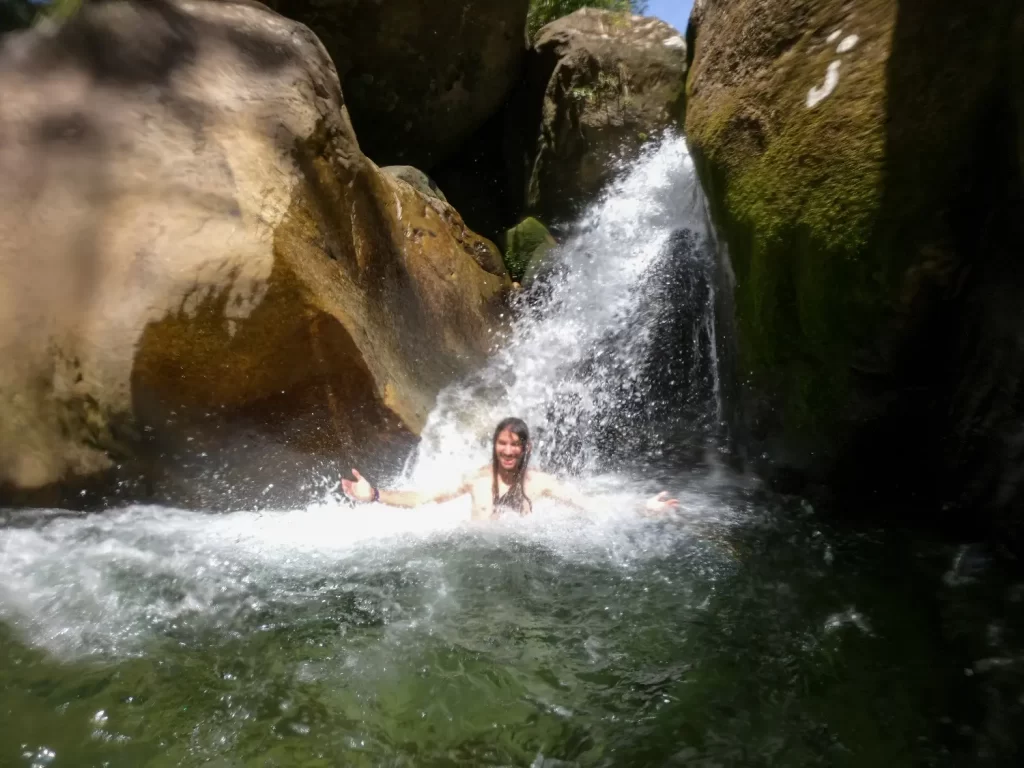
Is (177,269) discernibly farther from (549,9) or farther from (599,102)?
(549,9)

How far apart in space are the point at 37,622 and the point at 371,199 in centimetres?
310

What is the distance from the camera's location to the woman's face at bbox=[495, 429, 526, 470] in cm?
420

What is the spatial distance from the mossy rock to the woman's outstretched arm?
323 cm

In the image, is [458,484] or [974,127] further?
[458,484]

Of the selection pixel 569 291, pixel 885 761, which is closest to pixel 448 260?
pixel 569 291

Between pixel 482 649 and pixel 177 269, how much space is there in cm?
222

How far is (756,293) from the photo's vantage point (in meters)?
4.14

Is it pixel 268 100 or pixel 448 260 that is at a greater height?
pixel 268 100

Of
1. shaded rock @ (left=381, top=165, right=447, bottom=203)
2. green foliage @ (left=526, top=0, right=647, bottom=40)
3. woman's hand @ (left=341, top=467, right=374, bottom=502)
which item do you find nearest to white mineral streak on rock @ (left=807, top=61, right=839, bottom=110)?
woman's hand @ (left=341, top=467, right=374, bottom=502)

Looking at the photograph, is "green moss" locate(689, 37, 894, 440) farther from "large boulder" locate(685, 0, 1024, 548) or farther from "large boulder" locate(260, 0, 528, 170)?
"large boulder" locate(260, 0, 528, 170)

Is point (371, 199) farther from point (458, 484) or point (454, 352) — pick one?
point (458, 484)

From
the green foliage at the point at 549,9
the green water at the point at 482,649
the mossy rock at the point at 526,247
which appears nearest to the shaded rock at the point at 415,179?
the mossy rock at the point at 526,247

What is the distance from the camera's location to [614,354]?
5.99 m

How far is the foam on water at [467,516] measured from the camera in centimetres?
283
